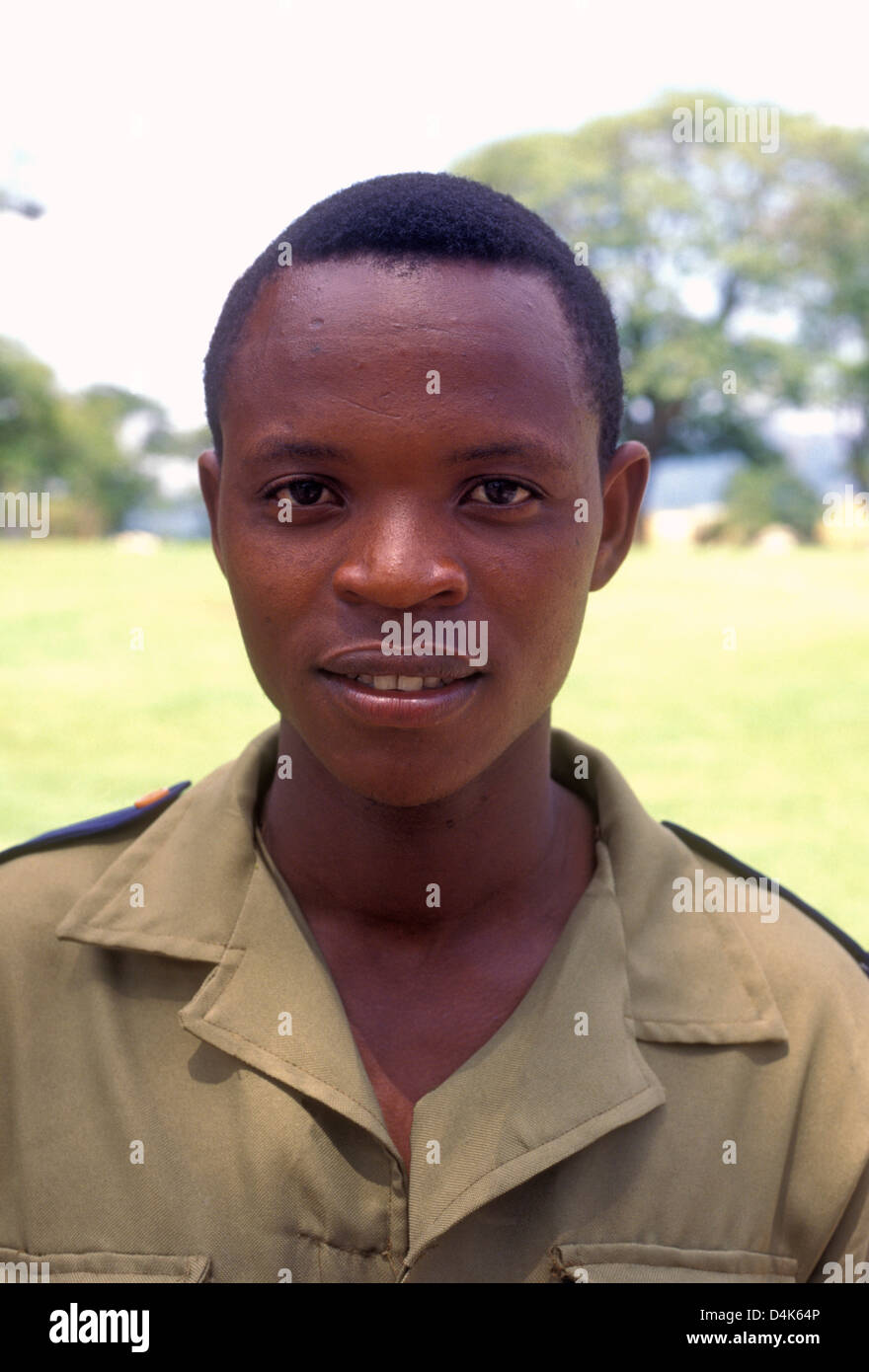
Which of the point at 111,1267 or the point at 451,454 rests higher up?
the point at 451,454

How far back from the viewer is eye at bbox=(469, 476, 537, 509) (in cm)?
156

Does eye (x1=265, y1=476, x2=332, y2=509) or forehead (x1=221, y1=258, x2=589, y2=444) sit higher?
forehead (x1=221, y1=258, x2=589, y2=444)

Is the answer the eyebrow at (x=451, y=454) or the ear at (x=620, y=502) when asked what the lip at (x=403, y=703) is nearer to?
the eyebrow at (x=451, y=454)

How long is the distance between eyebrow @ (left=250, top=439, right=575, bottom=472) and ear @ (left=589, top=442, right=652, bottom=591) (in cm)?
27

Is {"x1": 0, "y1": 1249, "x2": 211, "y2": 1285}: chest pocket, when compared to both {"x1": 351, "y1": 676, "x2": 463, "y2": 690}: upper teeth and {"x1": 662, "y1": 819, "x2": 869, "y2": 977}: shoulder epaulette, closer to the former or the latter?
{"x1": 351, "y1": 676, "x2": 463, "y2": 690}: upper teeth

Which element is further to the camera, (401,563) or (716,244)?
(716,244)

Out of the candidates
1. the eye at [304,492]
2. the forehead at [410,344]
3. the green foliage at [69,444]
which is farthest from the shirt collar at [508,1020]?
the green foliage at [69,444]

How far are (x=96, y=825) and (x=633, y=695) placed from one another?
30.4ft

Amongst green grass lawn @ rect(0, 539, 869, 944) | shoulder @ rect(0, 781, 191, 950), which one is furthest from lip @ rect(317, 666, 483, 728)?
green grass lawn @ rect(0, 539, 869, 944)

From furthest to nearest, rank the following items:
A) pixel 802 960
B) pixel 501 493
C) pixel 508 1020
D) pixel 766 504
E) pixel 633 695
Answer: pixel 766 504 < pixel 633 695 < pixel 802 960 < pixel 508 1020 < pixel 501 493

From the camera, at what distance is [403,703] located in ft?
4.97

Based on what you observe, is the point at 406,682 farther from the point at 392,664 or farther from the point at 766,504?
the point at 766,504

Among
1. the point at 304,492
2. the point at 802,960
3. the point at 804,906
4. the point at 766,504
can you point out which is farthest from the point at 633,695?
the point at 766,504
